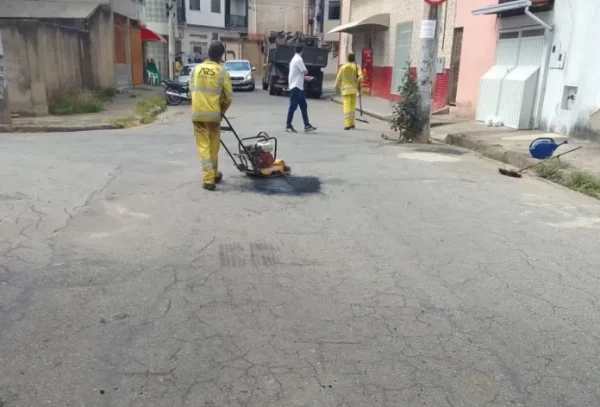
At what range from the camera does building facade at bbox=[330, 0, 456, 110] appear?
17562 mm

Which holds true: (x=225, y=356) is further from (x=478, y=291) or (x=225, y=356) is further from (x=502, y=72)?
(x=502, y=72)

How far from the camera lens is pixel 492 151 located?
10.1m

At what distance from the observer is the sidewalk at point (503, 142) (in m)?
8.98

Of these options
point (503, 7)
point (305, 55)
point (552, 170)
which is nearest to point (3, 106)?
point (552, 170)

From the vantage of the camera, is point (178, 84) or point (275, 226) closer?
point (275, 226)

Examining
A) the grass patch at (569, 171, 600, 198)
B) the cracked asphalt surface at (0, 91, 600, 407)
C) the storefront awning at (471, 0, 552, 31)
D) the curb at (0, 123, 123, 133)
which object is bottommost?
the curb at (0, 123, 123, 133)

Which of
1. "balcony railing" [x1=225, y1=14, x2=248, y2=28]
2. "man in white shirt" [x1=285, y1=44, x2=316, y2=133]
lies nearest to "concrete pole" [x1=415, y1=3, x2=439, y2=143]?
"man in white shirt" [x1=285, y1=44, x2=316, y2=133]

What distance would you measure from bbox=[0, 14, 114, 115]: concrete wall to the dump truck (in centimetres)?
875

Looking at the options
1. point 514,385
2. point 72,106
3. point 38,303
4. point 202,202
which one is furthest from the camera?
point 72,106

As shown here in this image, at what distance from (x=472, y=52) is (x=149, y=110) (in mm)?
9310

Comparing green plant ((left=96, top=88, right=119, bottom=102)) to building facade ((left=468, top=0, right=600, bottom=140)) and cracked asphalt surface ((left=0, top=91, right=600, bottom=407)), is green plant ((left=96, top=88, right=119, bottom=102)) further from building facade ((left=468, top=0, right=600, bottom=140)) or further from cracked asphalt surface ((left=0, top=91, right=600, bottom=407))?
cracked asphalt surface ((left=0, top=91, right=600, bottom=407))

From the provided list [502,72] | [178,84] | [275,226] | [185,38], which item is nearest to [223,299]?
[275,226]

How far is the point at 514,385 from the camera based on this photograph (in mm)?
2992

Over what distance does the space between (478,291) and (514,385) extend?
123 centimetres
